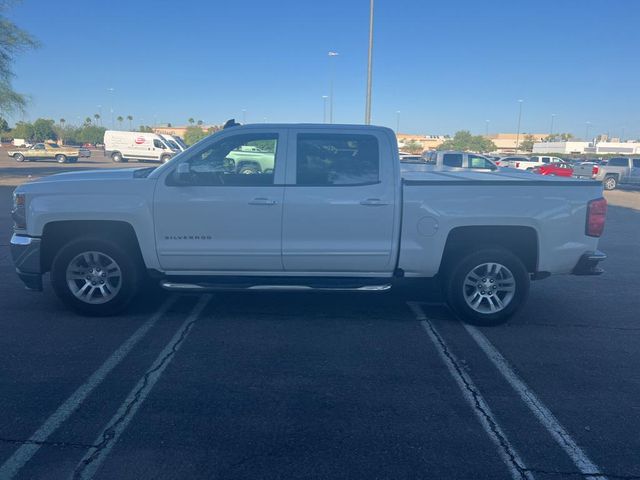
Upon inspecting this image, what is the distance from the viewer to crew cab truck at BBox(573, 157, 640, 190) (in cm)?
3008

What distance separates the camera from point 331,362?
5074 mm

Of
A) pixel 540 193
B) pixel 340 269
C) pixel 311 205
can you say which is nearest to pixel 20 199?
pixel 311 205

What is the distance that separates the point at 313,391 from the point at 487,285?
8.21 feet

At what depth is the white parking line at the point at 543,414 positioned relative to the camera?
11.6ft

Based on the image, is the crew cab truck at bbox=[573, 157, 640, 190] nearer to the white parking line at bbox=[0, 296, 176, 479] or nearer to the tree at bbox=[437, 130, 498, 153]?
the white parking line at bbox=[0, 296, 176, 479]

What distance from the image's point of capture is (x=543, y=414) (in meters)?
4.18

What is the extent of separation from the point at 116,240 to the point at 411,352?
326 cm

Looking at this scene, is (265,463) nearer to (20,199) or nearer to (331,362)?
(331,362)

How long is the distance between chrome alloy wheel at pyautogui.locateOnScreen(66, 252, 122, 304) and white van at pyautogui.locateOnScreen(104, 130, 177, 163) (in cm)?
4191

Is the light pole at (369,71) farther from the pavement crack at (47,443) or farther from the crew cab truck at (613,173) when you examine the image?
the pavement crack at (47,443)

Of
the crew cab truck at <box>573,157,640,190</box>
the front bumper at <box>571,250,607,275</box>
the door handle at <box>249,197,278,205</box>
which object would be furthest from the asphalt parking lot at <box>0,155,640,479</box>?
the crew cab truck at <box>573,157,640,190</box>

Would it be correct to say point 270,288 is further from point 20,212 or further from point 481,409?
point 20,212

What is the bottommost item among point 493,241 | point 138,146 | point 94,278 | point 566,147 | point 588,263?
point 94,278

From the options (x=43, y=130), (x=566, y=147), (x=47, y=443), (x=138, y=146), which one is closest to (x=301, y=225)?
(x=47, y=443)
